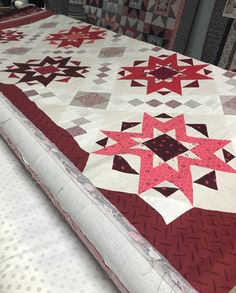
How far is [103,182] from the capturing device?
1074mm

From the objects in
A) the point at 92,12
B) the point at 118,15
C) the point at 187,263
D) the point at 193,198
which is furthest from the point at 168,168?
the point at 92,12

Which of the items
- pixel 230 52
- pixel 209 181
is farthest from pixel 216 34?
pixel 209 181

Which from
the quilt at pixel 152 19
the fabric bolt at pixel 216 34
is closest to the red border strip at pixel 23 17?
the quilt at pixel 152 19

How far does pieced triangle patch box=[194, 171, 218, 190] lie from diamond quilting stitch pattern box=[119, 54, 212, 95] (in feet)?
2.32

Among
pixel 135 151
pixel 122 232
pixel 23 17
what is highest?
pixel 122 232

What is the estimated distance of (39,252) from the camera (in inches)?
28.0

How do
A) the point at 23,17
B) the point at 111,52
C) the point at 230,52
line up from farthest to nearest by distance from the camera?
the point at 23,17, the point at 230,52, the point at 111,52

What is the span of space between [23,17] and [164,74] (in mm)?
1802

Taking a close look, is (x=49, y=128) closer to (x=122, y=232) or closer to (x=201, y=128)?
(x=201, y=128)

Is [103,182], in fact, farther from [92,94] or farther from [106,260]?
[92,94]

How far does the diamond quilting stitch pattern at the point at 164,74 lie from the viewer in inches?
70.0

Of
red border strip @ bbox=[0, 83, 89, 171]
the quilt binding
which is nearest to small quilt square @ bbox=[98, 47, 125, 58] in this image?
red border strip @ bbox=[0, 83, 89, 171]

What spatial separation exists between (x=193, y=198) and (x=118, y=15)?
9.72 ft

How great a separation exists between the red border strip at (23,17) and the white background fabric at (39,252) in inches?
93.6
